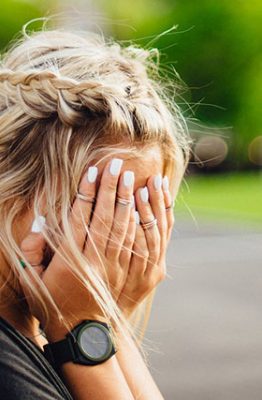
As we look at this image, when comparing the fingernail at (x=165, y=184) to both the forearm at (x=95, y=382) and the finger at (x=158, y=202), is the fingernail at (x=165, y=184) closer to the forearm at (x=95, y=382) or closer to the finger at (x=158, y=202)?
the finger at (x=158, y=202)

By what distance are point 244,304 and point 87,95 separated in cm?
756

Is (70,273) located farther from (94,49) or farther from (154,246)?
(94,49)

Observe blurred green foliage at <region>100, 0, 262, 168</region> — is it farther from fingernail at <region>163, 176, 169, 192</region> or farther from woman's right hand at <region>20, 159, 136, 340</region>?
woman's right hand at <region>20, 159, 136, 340</region>

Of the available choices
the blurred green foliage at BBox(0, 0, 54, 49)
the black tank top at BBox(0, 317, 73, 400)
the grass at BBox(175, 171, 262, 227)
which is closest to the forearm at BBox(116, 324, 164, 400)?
the black tank top at BBox(0, 317, 73, 400)

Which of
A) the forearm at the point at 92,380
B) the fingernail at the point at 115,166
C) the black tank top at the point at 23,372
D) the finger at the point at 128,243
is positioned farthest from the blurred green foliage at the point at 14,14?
the black tank top at the point at 23,372

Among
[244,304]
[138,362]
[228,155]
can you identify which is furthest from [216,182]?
[138,362]

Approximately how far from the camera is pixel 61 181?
2162 mm

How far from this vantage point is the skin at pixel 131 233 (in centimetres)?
220

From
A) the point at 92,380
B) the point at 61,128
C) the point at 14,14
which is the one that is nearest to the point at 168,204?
the point at 61,128

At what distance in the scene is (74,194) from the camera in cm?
219

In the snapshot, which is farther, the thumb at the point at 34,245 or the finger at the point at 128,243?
the finger at the point at 128,243

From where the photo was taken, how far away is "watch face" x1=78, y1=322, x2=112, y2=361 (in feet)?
7.16

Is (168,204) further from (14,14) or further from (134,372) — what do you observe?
(14,14)

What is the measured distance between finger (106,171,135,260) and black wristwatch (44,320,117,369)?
193mm
